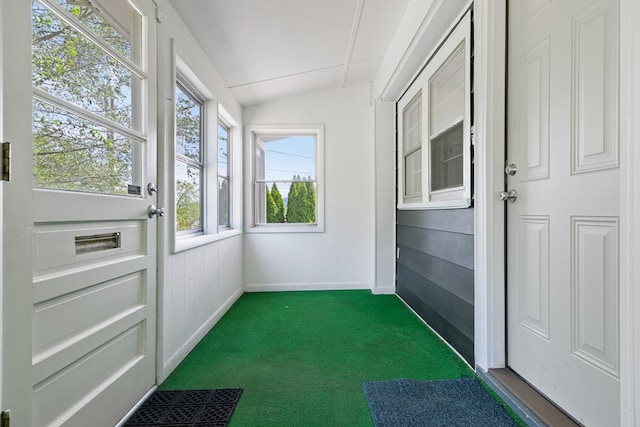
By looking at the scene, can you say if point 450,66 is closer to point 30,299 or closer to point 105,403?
point 30,299

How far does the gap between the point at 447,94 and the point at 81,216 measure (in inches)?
89.5

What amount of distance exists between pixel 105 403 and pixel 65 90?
4.07ft

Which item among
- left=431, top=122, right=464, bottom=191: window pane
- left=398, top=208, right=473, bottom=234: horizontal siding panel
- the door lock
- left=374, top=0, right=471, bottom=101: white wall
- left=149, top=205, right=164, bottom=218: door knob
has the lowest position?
left=398, top=208, right=473, bottom=234: horizontal siding panel

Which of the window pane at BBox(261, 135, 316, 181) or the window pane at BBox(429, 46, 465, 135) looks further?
the window pane at BBox(261, 135, 316, 181)

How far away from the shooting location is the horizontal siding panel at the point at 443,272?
183cm

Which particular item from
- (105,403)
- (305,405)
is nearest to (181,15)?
(105,403)

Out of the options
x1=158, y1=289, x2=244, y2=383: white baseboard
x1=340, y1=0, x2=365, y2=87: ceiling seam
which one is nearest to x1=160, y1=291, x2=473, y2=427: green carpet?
x1=158, y1=289, x2=244, y2=383: white baseboard

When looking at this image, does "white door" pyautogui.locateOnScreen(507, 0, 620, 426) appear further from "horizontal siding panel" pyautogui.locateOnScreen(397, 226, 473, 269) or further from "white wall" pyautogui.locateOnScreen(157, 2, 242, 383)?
"white wall" pyautogui.locateOnScreen(157, 2, 242, 383)

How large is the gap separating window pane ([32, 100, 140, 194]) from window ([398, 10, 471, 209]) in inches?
73.3

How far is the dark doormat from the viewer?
1359 millimetres

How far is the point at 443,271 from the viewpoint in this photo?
2.19 meters

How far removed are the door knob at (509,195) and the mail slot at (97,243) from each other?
188cm

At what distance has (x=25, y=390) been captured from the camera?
0.91 meters
